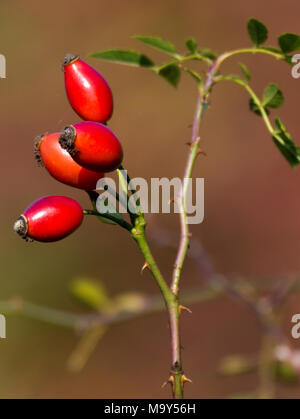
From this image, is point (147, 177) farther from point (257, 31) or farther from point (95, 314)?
point (257, 31)

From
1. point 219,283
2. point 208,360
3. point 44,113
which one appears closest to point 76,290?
point 219,283

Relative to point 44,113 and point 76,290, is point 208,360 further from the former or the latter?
point 44,113

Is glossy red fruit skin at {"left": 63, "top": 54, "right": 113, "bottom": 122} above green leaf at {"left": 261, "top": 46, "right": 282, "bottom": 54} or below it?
below

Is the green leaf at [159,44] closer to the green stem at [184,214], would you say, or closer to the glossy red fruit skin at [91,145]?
the green stem at [184,214]

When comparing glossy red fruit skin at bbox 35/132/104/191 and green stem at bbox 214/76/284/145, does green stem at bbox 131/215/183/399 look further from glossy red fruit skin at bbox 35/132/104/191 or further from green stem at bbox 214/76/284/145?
green stem at bbox 214/76/284/145

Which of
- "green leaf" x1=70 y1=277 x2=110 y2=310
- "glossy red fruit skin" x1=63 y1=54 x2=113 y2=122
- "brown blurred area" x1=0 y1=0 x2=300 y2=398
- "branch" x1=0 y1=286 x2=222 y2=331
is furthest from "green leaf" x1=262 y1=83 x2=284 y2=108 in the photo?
"brown blurred area" x1=0 y1=0 x2=300 y2=398

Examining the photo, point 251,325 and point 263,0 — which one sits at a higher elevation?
point 263,0

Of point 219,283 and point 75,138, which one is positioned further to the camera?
point 219,283
